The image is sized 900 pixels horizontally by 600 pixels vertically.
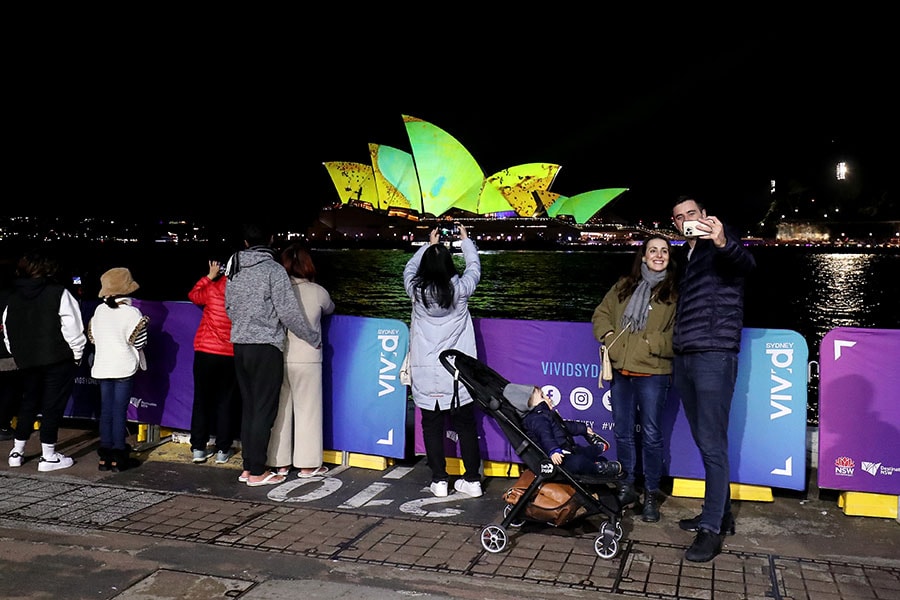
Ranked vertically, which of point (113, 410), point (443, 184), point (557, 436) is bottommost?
point (113, 410)

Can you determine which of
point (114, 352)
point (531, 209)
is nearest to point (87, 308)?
point (114, 352)

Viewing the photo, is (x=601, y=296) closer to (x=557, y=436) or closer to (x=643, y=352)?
(x=643, y=352)

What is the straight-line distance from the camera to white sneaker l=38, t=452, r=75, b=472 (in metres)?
6.22

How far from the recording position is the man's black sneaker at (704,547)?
4391mm

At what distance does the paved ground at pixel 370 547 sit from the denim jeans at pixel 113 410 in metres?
0.32

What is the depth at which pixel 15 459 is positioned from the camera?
628 cm

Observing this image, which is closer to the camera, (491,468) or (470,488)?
(470,488)

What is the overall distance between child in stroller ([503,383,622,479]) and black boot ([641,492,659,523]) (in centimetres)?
58

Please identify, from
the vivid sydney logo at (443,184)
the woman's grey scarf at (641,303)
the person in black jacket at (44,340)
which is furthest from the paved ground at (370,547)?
the vivid sydney logo at (443,184)

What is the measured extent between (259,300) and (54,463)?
2.19 m

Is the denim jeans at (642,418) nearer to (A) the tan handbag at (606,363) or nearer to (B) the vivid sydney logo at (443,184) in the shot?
(A) the tan handbag at (606,363)

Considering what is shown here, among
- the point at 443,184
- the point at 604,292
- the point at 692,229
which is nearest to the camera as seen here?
the point at 692,229

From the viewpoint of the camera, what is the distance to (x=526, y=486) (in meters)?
4.95

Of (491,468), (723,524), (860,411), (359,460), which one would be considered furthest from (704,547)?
(359,460)
